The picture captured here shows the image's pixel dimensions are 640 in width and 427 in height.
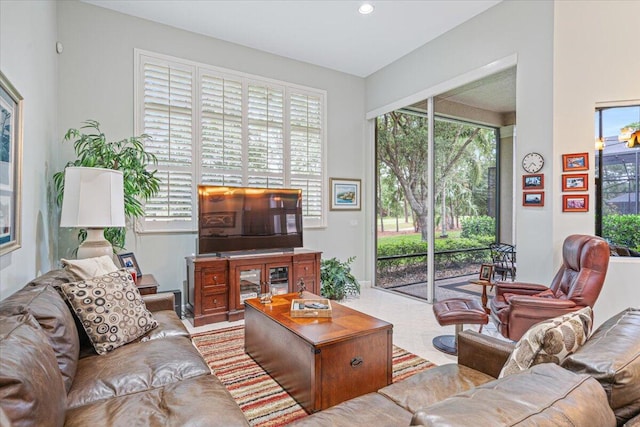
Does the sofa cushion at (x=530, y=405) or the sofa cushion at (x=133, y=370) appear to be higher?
the sofa cushion at (x=530, y=405)

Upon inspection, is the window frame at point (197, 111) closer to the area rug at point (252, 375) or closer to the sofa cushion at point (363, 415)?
the area rug at point (252, 375)

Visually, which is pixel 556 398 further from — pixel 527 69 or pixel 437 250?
pixel 437 250

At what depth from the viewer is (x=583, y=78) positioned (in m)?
3.26

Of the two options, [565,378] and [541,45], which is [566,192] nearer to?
[541,45]

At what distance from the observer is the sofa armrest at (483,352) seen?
5.37ft

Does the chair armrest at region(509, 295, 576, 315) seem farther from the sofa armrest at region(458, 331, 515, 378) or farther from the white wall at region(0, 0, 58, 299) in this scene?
the white wall at region(0, 0, 58, 299)

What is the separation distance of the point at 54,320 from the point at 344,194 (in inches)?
172

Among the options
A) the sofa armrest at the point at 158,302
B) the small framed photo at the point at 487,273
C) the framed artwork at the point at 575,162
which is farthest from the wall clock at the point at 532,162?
the sofa armrest at the point at 158,302

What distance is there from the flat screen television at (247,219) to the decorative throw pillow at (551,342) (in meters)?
3.34

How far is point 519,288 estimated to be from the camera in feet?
10.4

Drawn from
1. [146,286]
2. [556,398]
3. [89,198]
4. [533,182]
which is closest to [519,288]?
[533,182]

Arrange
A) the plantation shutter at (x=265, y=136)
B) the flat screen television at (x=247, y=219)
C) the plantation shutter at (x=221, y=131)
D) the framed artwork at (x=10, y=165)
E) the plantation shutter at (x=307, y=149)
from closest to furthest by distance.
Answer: the framed artwork at (x=10, y=165), the flat screen television at (x=247, y=219), the plantation shutter at (x=221, y=131), the plantation shutter at (x=265, y=136), the plantation shutter at (x=307, y=149)

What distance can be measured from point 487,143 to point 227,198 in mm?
3229

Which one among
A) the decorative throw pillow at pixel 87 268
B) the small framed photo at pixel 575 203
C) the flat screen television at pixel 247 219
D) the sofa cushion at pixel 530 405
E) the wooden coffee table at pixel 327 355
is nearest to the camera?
the sofa cushion at pixel 530 405
